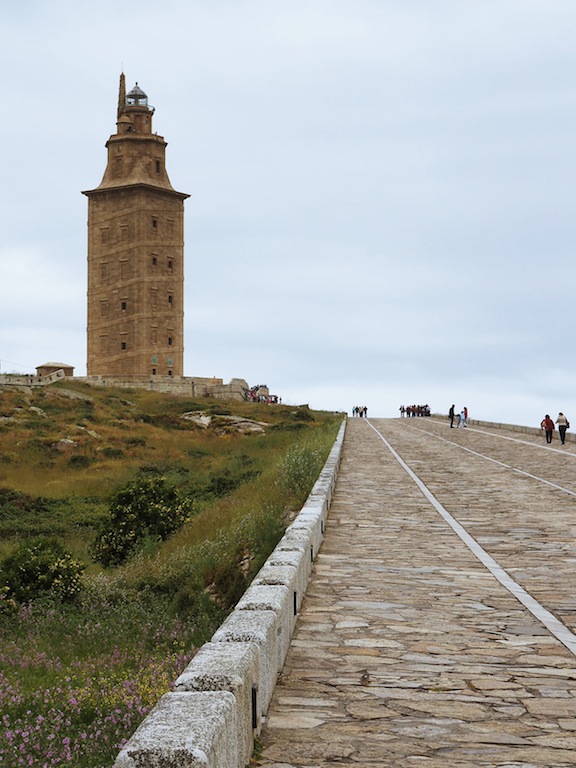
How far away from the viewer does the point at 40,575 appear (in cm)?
1588

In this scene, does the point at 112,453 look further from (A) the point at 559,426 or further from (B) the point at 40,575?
(B) the point at 40,575

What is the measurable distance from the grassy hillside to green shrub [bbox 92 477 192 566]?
8.1 inches

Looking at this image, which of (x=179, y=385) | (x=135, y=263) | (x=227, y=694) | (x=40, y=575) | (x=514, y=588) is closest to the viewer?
(x=227, y=694)

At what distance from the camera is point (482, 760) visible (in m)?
4.37

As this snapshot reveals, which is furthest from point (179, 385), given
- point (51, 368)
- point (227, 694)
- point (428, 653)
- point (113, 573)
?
point (227, 694)

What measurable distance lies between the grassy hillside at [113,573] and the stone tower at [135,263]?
36.7 m

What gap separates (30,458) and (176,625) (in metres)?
30.0

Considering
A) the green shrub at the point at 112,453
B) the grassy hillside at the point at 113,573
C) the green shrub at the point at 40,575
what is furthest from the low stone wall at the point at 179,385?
the green shrub at the point at 40,575

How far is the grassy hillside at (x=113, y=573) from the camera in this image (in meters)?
7.29

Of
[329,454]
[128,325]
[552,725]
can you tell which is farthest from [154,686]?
[128,325]

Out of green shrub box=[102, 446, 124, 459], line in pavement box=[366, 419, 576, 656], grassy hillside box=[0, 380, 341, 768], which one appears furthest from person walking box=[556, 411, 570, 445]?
line in pavement box=[366, 419, 576, 656]

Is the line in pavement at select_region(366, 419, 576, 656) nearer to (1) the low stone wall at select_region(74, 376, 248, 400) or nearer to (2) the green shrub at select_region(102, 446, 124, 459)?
(2) the green shrub at select_region(102, 446, 124, 459)

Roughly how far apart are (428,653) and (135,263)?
7943cm

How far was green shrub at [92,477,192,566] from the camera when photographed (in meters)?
21.9
